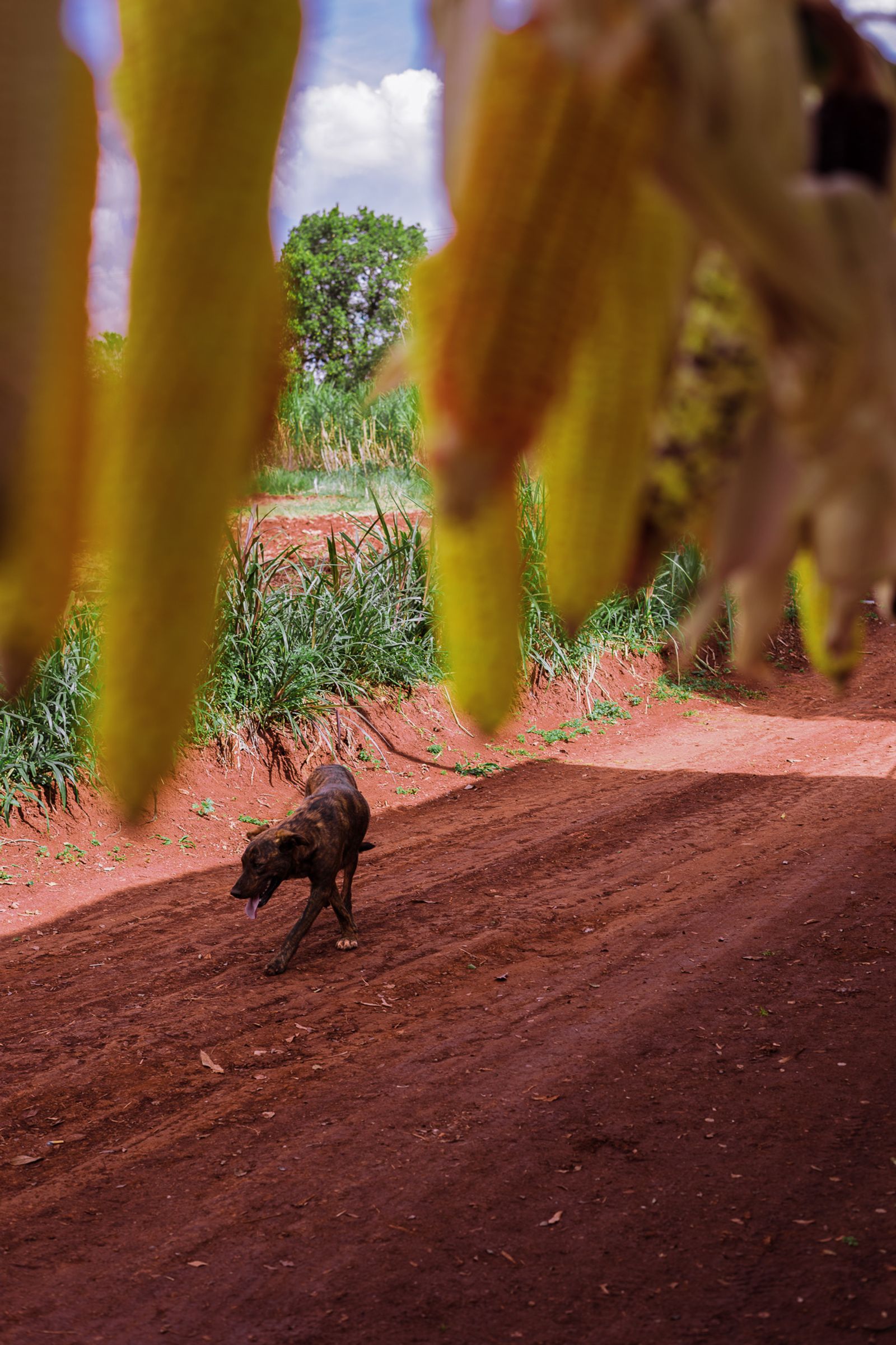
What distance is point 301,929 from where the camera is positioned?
4.90 metres

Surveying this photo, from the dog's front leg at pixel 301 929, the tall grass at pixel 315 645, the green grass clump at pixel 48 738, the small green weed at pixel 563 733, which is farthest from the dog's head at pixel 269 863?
the small green weed at pixel 563 733

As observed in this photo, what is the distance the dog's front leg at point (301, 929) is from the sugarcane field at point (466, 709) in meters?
0.06

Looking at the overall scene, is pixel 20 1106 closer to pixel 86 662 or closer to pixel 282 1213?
pixel 282 1213

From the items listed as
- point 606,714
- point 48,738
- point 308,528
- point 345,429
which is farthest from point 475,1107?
point 308,528

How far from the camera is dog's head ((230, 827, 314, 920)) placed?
184 inches

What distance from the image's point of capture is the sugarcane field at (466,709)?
235 millimetres

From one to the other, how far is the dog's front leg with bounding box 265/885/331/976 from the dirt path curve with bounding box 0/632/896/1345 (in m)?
0.11

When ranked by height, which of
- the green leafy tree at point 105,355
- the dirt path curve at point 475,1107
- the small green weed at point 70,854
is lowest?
the dirt path curve at point 475,1107

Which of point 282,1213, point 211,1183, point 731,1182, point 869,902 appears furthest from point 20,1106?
point 869,902

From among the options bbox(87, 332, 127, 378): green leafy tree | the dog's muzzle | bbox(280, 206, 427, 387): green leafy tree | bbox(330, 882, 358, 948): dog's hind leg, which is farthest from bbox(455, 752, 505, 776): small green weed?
bbox(87, 332, 127, 378): green leafy tree

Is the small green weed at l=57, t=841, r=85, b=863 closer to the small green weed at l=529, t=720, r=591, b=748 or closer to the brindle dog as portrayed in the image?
the brindle dog

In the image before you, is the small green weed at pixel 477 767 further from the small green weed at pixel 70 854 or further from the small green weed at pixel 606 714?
the small green weed at pixel 70 854

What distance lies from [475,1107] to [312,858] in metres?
1.48

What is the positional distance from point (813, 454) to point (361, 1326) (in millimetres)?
2970
